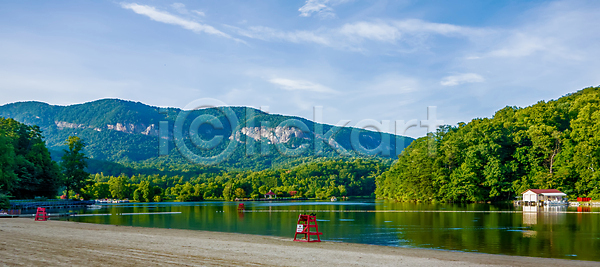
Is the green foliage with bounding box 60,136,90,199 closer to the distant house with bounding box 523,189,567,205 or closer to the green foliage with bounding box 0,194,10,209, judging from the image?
the green foliage with bounding box 0,194,10,209

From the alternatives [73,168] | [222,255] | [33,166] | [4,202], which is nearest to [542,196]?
[222,255]

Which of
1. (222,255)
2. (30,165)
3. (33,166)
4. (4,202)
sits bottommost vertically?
(4,202)

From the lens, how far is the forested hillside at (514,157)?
197ft

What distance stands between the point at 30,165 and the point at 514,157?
73.3 meters

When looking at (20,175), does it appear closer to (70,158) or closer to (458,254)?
(70,158)

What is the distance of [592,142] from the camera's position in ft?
189

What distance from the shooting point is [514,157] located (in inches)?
2761

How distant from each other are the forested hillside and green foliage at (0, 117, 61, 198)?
2458 inches

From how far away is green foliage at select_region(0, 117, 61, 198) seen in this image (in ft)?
208

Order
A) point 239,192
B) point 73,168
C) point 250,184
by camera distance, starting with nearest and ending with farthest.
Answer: point 73,168
point 239,192
point 250,184

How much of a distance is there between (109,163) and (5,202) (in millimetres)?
108378

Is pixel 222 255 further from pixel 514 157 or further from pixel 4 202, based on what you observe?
pixel 514 157

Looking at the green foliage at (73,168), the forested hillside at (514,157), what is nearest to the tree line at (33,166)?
the green foliage at (73,168)

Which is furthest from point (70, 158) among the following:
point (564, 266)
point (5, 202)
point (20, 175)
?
point (564, 266)
